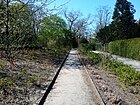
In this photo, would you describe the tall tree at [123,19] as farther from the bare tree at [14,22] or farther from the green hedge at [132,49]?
the bare tree at [14,22]

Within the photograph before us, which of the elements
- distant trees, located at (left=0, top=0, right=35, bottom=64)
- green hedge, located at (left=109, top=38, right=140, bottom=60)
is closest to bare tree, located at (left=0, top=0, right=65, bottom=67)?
distant trees, located at (left=0, top=0, right=35, bottom=64)

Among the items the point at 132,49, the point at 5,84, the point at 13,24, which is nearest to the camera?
the point at 13,24

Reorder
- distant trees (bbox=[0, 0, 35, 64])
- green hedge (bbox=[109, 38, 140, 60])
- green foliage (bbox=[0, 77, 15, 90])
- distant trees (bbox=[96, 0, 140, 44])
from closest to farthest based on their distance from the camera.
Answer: distant trees (bbox=[0, 0, 35, 64]) < green foliage (bbox=[0, 77, 15, 90]) < green hedge (bbox=[109, 38, 140, 60]) < distant trees (bbox=[96, 0, 140, 44])

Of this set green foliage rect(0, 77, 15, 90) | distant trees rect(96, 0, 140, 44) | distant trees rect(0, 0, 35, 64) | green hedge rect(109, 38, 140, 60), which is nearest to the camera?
distant trees rect(0, 0, 35, 64)

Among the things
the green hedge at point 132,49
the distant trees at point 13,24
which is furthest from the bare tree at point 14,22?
the green hedge at point 132,49

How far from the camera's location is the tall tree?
2554 inches

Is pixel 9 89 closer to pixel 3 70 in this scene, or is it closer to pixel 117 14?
pixel 3 70

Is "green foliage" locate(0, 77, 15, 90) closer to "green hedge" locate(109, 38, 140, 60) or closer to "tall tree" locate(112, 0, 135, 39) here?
"green hedge" locate(109, 38, 140, 60)

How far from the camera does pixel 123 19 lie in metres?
66.3

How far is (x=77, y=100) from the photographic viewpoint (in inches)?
371

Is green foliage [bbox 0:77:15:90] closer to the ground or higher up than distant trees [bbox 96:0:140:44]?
closer to the ground

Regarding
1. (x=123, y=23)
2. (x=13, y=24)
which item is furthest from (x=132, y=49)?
(x=123, y=23)

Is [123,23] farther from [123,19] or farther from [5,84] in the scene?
Result: [5,84]

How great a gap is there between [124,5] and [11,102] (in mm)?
62159
